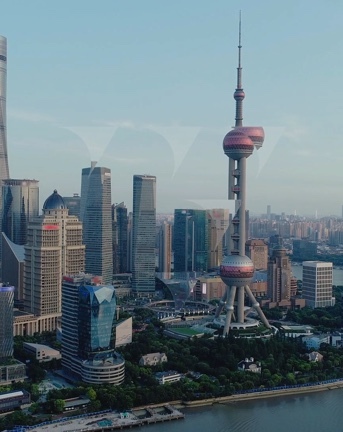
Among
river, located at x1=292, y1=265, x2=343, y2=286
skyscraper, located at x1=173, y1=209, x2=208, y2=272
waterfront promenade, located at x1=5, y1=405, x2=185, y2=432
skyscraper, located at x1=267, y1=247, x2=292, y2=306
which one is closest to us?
waterfront promenade, located at x1=5, y1=405, x2=185, y2=432

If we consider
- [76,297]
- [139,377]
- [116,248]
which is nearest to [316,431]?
[139,377]

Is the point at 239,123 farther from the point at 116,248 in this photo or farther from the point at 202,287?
the point at 116,248

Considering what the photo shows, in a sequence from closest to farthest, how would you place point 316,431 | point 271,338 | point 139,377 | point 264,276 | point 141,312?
point 316,431, point 139,377, point 271,338, point 141,312, point 264,276

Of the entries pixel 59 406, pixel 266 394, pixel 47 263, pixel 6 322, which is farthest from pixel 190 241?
pixel 59 406

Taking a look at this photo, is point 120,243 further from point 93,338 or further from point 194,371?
point 93,338

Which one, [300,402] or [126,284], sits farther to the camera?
[126,284]

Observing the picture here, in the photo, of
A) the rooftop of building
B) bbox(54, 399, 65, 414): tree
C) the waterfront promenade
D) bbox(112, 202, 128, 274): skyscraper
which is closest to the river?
bbox(112, 202, 128, 274): skyscraper

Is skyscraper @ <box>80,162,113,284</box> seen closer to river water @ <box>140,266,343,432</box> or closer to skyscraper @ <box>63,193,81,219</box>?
skyscraper @ <box>63,193,81,219</box>

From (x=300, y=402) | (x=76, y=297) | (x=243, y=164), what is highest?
(x=243, y=164)
